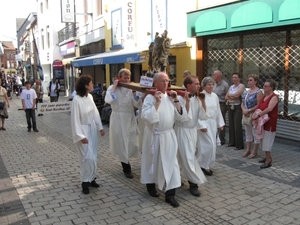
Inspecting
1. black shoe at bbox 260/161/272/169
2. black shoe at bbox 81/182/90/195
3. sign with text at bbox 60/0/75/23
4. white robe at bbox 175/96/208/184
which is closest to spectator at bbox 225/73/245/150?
black shoe at bbox 260/161/272/169

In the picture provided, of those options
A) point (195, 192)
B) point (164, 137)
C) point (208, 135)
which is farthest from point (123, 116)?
point (195, 192)

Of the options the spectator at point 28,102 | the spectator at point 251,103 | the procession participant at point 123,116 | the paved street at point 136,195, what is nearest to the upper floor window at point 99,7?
the spectator at point 28,102

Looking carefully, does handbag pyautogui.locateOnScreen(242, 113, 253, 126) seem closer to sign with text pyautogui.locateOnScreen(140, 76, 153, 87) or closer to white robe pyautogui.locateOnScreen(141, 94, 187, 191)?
white robe pyautogui.locateOnScreen(141, 94, 187, 191)

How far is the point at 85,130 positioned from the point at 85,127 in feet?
0.15

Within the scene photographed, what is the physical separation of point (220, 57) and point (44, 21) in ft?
82.6

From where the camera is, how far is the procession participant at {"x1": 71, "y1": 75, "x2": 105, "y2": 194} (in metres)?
4.71

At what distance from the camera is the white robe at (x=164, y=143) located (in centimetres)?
431

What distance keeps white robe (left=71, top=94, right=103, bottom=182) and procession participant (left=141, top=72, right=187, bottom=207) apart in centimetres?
93

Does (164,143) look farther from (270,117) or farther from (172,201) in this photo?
(270,117)

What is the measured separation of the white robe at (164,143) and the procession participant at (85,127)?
924 mm

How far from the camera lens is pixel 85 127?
4.80 meters

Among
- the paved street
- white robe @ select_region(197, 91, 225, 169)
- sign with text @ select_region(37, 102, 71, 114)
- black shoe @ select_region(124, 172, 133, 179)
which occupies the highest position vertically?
sign with text @ select_region(37, 102, 71, 114)

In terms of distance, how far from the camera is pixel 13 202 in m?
4.58

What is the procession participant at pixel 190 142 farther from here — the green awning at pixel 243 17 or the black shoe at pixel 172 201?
the green awning at pixel 243 17
